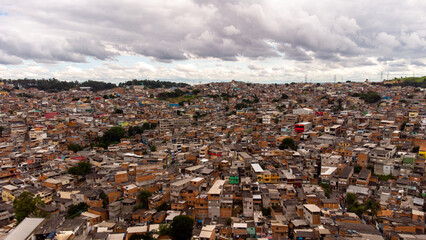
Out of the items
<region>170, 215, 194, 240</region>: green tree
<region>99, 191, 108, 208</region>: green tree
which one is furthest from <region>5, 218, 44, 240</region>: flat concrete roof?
<region>170, 215, 194, 240</region>: green tree

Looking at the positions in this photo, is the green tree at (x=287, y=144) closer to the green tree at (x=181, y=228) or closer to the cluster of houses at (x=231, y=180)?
the cluster of houses at (x=231, y=180)

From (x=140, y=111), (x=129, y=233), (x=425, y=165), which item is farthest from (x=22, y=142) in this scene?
(x=425, y=165)

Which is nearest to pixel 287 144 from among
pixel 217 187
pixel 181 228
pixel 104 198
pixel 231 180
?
pixel 231 180

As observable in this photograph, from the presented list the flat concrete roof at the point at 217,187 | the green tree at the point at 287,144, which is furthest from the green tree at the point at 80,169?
the green tree at the point at 287,144

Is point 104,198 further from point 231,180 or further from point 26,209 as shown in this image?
point 231,180

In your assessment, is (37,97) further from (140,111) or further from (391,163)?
(391,163)
